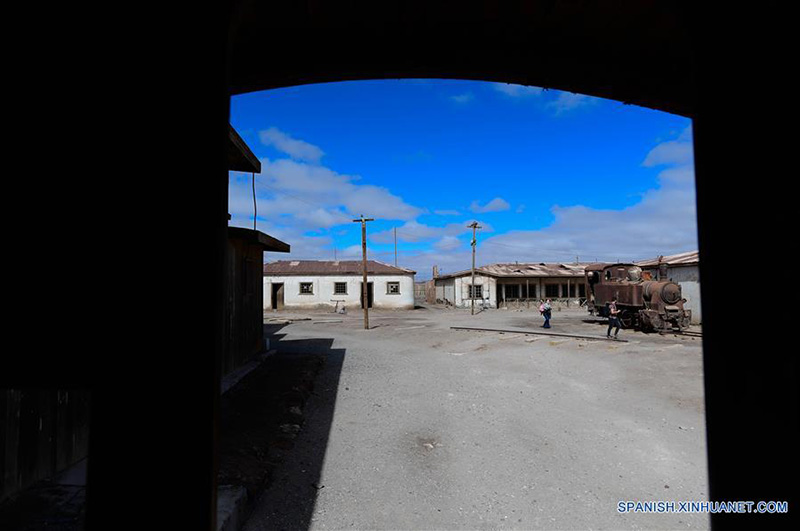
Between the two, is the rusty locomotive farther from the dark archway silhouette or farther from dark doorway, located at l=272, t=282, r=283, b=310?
dark doorway, located at l=272, t=282, r=283, b=310

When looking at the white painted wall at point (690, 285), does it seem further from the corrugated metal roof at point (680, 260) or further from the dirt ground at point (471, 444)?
the dirt ground at point (471, 444)

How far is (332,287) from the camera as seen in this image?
93.8 feet

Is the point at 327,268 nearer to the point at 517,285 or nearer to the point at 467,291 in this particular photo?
the point at 467,291

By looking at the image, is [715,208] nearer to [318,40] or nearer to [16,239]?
[318,40]

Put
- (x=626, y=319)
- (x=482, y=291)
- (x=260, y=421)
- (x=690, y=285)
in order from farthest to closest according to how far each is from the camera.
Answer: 1. (x=482, y=291)
2. (x=690, y=285)
3. (x=626, y=319)
4. (x=260, y=421)

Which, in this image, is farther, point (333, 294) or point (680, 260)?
point (333, 294)

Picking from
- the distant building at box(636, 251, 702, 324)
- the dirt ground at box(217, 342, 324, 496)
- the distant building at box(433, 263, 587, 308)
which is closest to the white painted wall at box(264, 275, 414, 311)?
the distant building at box(433, 263, 587, 308)

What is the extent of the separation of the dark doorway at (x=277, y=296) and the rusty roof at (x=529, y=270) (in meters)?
15.1

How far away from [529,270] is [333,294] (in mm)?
16833

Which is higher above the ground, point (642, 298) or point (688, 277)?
point (688, 277)

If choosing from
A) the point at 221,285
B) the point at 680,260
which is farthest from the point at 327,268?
the point at 221,285

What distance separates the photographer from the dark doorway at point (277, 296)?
2816 centimetres

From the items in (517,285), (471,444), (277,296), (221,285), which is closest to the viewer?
(221,285)

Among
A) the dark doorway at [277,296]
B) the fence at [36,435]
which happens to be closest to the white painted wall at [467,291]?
the dark doorway at [277,296]
